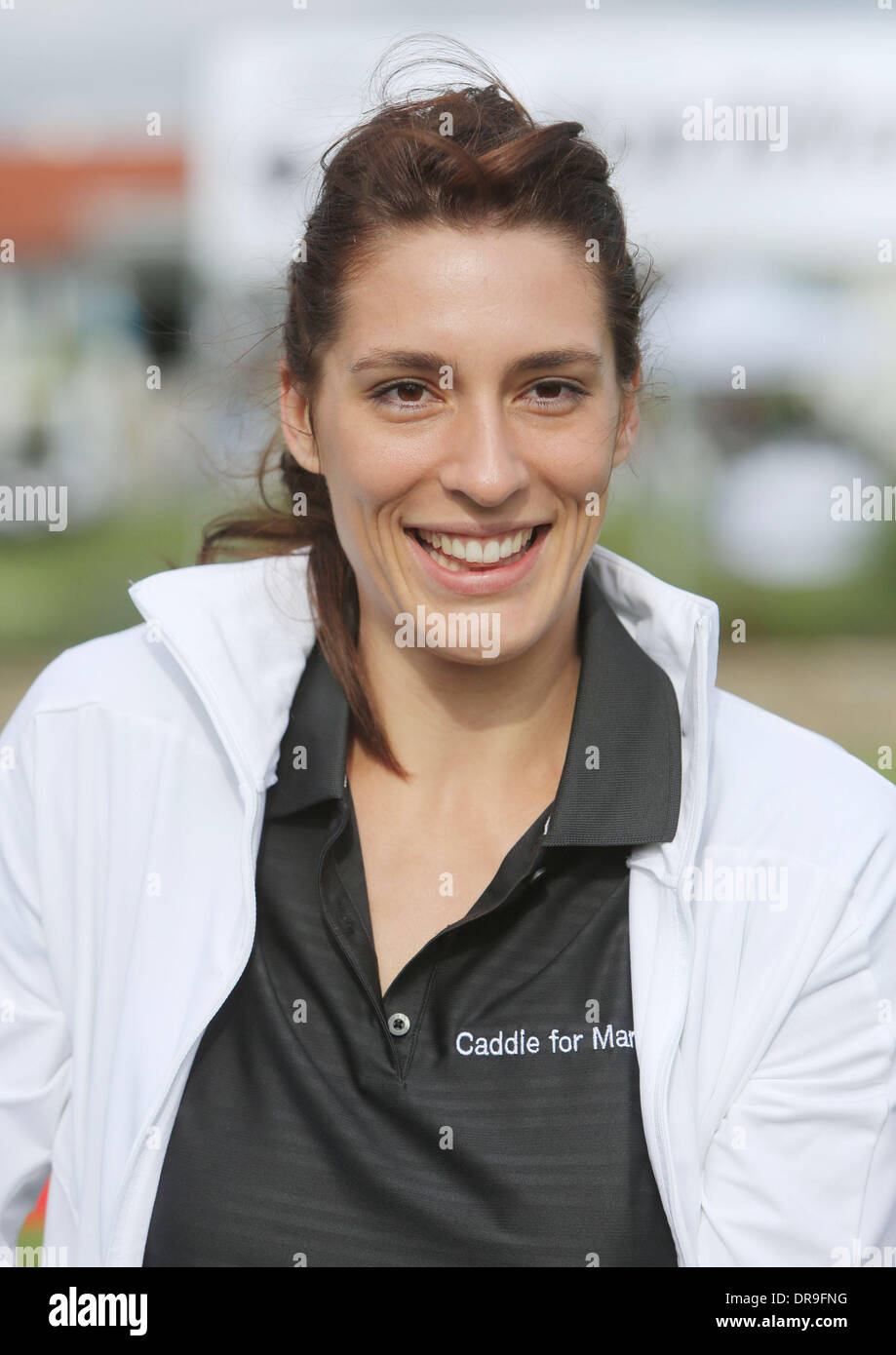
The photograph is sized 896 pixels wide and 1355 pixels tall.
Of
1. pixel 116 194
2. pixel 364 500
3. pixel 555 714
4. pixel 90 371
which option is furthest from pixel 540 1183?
pixel 116 194

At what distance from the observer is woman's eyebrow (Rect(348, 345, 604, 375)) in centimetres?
189

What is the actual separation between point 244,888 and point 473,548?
61cm

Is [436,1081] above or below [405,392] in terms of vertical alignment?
below

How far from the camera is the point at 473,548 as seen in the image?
2.01 metres

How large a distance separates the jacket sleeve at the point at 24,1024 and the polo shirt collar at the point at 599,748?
0.38 m

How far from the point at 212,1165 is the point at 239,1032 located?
0.60ft

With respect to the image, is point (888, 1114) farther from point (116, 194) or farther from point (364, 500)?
point (116, 194)

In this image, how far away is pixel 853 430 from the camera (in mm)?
10375

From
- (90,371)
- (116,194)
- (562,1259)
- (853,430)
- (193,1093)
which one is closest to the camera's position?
(562,1259)
